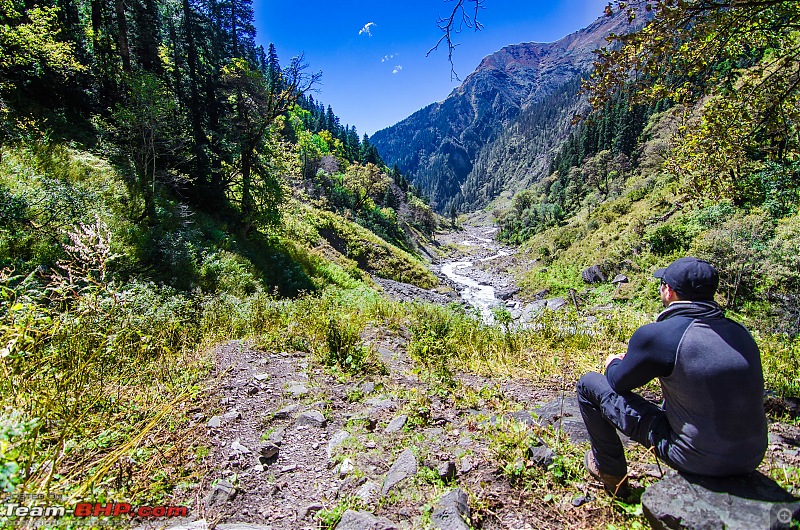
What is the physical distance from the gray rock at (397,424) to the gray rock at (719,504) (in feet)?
7.82

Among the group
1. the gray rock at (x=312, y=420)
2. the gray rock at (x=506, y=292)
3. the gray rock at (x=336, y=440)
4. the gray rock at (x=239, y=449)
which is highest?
the gray rock at (x=239, y=449)

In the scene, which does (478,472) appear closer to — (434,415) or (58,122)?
(434,415)

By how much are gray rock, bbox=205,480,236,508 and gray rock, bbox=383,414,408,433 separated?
5.32 ft

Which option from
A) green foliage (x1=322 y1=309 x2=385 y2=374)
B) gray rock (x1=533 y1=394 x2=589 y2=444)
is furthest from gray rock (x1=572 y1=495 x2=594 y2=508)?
green foliage (x1=322 y1=309 x2=385 y2=374)

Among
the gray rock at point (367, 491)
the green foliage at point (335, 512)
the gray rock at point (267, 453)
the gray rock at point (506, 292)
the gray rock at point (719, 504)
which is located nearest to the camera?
the gray rock at point (719, 504)

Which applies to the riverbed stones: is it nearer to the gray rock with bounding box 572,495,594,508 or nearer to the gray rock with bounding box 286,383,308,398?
the gray rock with bounding box 286,383,308,398

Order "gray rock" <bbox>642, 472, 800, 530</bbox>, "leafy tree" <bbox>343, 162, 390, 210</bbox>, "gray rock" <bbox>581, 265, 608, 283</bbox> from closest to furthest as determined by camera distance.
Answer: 1. "gray rock" <bbox>642, 472, 800, 530</bbox>
2. "gray rock" <bbox>581, 265, 608, 283</bbox>
3. "leafy tree" <bbox>343, 162, 390, 210</bbox>

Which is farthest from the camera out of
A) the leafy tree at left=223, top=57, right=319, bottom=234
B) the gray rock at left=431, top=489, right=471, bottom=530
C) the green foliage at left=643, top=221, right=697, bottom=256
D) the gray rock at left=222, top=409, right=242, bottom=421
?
the green foliage at left=643, top=221, right=697, bottom=256

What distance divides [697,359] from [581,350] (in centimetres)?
427

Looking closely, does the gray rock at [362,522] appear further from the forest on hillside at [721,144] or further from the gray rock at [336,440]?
the forest on hillside at [721,144]

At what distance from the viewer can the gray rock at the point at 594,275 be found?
80.5 feet

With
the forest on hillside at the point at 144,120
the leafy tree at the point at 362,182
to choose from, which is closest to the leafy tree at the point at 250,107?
the forest on hillside at the point at 144,120

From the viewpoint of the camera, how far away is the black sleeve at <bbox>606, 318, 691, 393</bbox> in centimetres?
231

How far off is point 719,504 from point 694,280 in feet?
4.55
